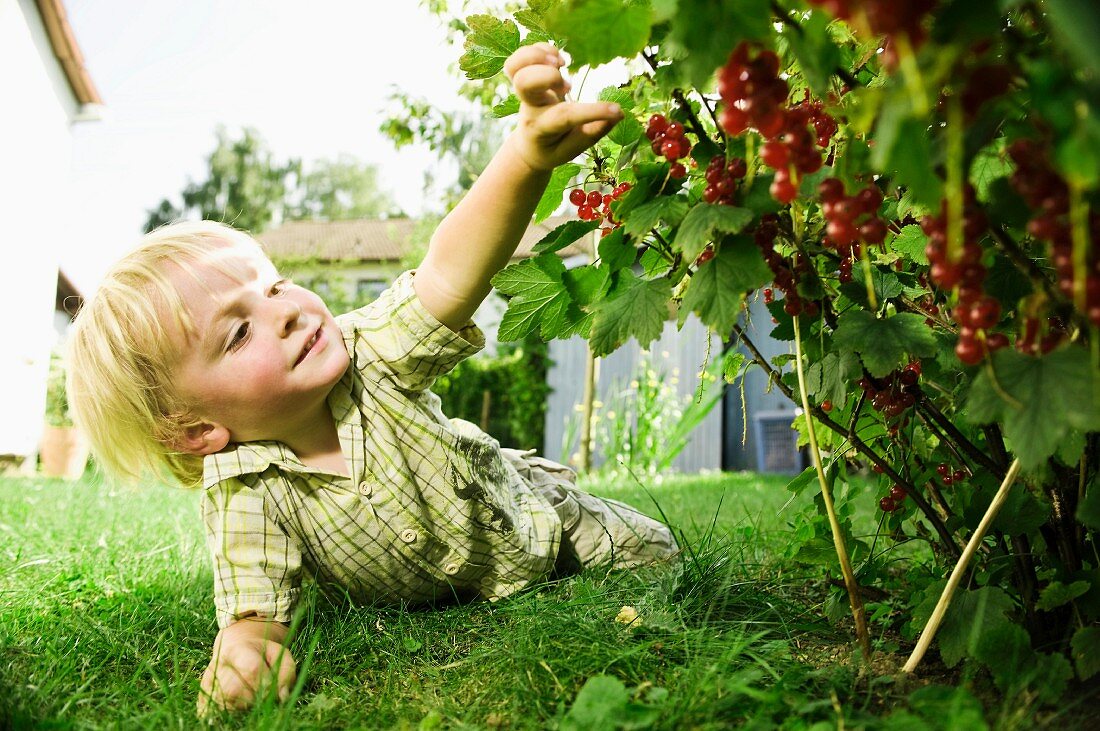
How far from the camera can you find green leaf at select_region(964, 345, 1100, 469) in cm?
71

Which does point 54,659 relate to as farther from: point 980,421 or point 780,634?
point 980,421

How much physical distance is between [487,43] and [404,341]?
76 centimetres

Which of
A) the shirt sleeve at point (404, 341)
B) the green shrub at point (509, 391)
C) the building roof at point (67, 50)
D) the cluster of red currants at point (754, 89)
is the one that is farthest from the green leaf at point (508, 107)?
the building roof at point (67, 50)

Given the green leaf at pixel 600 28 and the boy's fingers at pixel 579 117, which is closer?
the green leaf at pixel 600 28

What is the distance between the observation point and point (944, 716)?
93cm

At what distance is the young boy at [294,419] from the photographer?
5.55 ft

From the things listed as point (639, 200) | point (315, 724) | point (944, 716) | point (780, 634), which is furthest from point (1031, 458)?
point (315, 724)

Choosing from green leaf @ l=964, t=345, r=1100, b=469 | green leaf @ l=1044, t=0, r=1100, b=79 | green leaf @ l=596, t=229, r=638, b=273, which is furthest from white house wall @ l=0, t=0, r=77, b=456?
green leaf @ l=1044, t=0, r=1100, b=79

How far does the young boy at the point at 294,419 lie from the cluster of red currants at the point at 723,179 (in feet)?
2.04

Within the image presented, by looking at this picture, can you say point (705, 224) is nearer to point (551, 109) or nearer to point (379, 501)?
point (551, 109)

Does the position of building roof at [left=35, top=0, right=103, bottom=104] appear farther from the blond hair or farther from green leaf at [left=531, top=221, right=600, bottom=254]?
green leaf at [left=531, top=221, right=600, bottom=254]

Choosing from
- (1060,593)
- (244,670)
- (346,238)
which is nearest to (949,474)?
(1060,593)

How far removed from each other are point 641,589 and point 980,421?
101 centimetres

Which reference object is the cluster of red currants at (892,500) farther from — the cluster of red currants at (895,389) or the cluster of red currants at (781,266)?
the cluster of red currants at (781,266)
